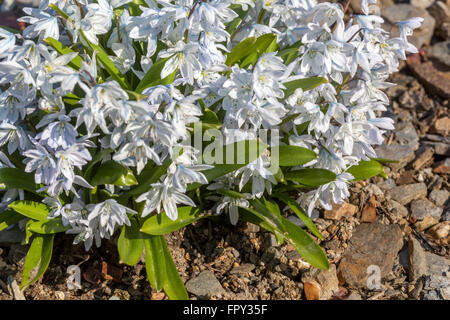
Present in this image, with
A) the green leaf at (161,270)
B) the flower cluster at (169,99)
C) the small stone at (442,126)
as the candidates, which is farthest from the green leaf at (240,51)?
the small stone at (442,126)

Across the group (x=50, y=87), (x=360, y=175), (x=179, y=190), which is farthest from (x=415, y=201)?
(x=50, y=87)

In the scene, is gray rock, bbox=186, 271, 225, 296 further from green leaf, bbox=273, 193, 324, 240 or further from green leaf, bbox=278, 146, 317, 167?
green leaf, bbox=278, 146, 317, 167

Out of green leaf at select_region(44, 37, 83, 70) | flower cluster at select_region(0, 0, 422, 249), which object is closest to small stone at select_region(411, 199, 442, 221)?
flower cluster at select_region(0, 0, 422, 249)

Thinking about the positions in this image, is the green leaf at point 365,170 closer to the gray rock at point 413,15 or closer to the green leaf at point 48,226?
the green leaf at point 48,226

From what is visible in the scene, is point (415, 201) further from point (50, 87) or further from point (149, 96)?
point (50, 87)

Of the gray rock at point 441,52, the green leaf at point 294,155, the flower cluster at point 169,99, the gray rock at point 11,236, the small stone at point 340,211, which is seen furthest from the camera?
the gray rock at point 441,52

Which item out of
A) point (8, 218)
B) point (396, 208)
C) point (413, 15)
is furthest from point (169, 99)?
point (413, 15)
